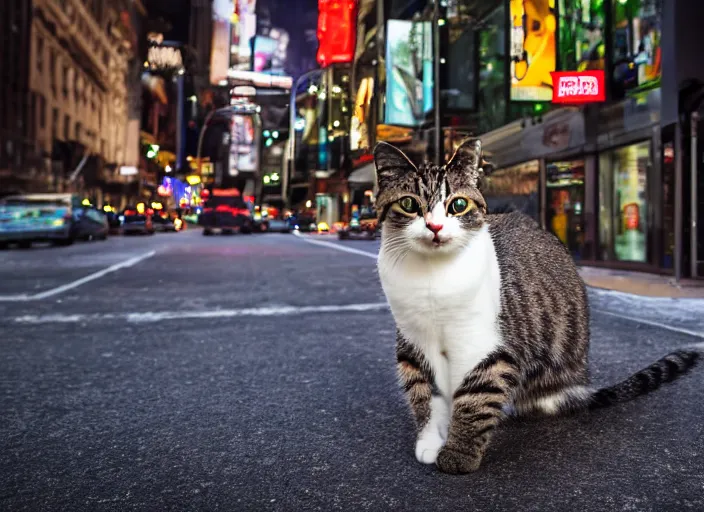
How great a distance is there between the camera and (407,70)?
96.1ft

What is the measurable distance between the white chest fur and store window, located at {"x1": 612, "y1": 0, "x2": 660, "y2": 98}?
41.7 ft

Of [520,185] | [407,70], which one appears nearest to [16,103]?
[407,70]

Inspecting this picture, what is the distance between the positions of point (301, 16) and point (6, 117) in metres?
75.3

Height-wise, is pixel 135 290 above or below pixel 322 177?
below

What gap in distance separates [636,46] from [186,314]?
466 inches

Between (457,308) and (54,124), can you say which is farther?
(54,124)

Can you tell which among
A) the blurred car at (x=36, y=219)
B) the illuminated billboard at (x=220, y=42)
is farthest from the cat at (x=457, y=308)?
the illuminated billboard at (x=220, y=42)

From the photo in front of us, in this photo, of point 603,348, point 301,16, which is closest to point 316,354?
point 603,348

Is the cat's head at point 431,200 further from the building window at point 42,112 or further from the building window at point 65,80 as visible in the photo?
the building window at point 65,80

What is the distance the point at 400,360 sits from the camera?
253 centimetres

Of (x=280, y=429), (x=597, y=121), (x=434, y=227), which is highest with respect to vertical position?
(x=597, y=121)

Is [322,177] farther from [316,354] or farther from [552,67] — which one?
[316,354]

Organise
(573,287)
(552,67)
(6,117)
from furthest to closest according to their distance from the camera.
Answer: (6,117) < (552,67) < (573,287)

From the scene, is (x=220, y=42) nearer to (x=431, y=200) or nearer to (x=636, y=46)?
(x=636, y=46)
